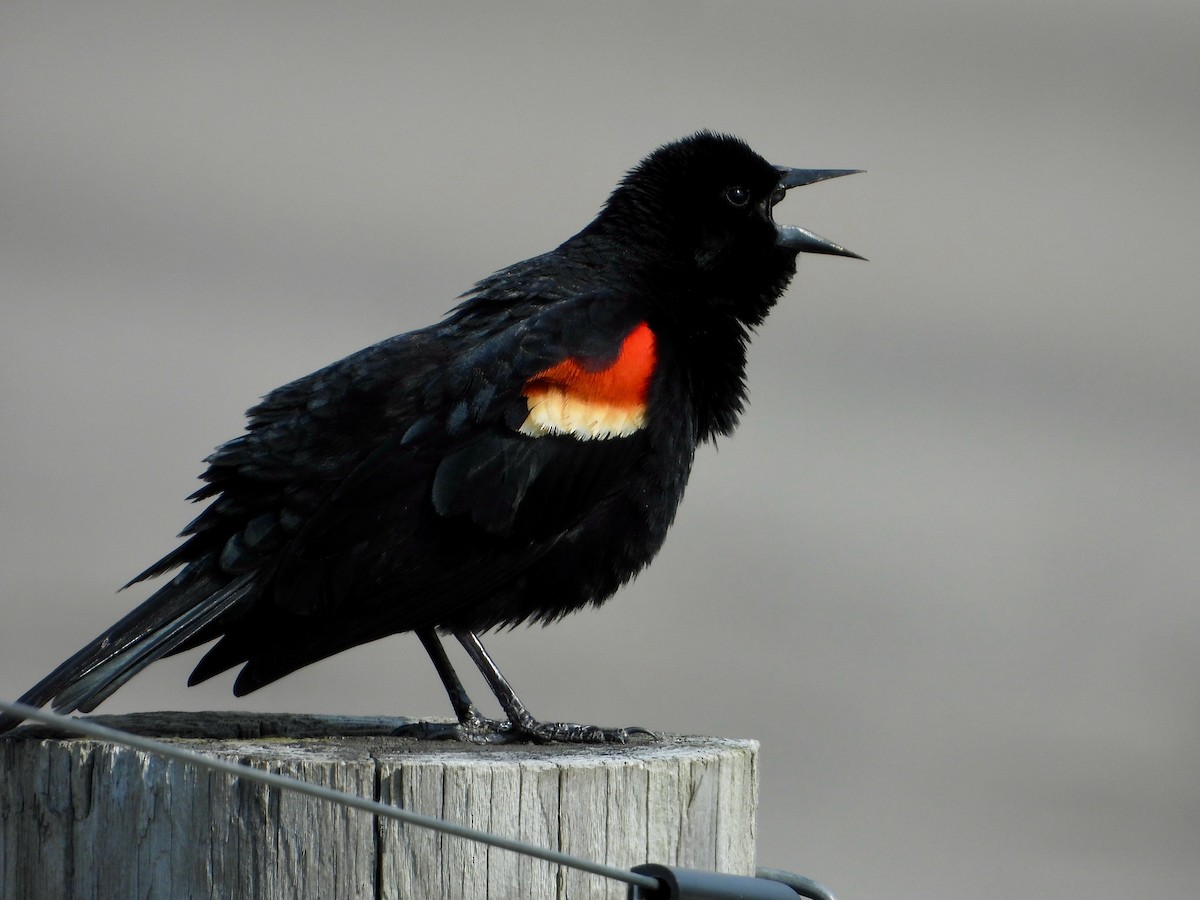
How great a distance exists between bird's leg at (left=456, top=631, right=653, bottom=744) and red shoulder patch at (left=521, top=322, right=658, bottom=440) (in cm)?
61

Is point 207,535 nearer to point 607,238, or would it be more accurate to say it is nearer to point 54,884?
point 54,884

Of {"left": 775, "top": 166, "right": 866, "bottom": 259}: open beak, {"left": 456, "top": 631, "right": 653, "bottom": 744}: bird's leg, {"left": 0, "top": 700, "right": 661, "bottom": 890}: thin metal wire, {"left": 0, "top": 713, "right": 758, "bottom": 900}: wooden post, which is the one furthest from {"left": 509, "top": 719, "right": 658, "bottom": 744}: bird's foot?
{"left": 775, "top": 166, "right": 866, "bottom": 259}: open beak

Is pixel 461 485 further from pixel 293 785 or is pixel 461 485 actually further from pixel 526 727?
pixel 293 785

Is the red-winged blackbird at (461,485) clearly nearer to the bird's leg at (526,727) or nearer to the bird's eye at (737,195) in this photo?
the bird's leg at (526,727)

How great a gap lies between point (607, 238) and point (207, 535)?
1.50 m

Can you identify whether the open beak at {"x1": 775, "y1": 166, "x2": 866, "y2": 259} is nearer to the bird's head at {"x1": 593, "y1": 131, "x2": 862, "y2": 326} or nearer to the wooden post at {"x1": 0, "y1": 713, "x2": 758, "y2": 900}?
the bird's head at {"x1": 593, "y1": 131, "x2": 862, "y2": 326}

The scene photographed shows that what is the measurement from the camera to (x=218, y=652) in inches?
117

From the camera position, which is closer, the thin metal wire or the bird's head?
the thin metal wire

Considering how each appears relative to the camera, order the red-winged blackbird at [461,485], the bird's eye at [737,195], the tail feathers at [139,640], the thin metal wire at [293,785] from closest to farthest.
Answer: the thin metal wire at [293,785] < the tail feathers at [139,640] < the red-winged blackbird at [461,485] < the bird's eye at [737,195]

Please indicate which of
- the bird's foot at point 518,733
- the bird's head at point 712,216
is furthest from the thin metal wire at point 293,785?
the bird's head at point 712,216

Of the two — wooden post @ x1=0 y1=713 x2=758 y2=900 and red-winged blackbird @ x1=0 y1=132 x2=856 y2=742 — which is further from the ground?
red-winged blackbird @ x1=0 y1=132 x2=856 y2=742

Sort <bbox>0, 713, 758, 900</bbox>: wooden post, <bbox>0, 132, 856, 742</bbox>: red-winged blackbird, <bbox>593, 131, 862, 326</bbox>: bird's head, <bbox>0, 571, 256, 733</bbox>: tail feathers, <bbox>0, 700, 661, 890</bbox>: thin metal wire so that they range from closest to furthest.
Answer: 1. <bbox>0, 700, 661, 890</bbox>: thin metal wire
2. <bbox>0, 713, 758, 900</bbox>: wooden post
3. <bbox>0, 571, 256, 733</bbox>: tail feathers
4. <bbox>0, 132, 856, 742</bbox>: red-winged blackbird
5. <bbox>593, 131, 862, 326</bbox>: bird's head

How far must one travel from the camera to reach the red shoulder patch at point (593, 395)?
10.7 feet

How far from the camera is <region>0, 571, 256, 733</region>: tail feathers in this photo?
2.69 metres
